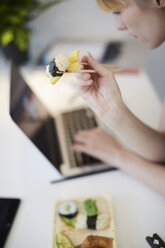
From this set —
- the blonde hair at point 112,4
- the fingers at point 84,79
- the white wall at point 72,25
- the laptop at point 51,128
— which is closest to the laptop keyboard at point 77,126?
the laptop at point 51,128

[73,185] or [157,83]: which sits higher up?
[157,83]

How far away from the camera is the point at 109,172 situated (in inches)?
30.8

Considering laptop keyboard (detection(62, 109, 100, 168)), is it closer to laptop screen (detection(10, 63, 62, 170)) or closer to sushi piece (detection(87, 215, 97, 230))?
laptop screen (detection(10, 63, 62, 170))

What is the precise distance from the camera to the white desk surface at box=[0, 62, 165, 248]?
0.63m

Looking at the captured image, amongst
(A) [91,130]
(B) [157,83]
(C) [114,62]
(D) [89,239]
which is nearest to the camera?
(D) [89,239]

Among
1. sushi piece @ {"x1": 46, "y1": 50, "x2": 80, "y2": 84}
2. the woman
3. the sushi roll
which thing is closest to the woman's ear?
the woman

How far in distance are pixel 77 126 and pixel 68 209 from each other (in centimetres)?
36

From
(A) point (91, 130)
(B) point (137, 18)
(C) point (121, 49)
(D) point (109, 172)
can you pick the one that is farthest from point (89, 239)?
(C) point (121, 49)

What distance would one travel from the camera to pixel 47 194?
73 cm

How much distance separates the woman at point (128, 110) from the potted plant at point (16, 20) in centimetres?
65

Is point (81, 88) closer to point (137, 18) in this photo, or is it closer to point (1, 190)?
point (137, 18)

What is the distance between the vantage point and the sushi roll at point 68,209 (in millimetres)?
653

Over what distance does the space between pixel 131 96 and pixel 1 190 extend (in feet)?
2.26

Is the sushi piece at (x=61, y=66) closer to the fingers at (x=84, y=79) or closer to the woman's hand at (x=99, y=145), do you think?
the fingers at (x=84, y=79)
